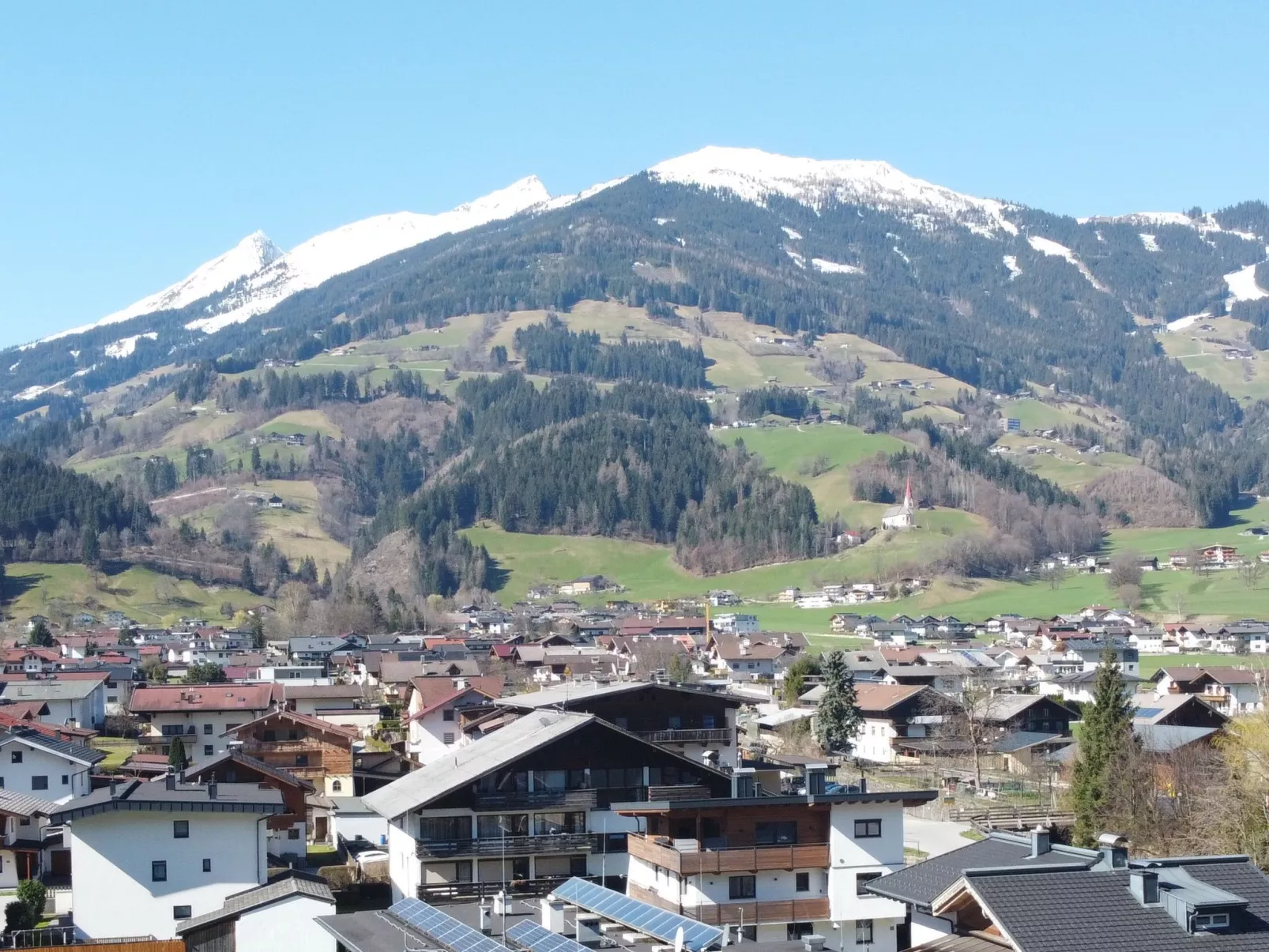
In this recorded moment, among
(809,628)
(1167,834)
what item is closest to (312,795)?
(1167,834)

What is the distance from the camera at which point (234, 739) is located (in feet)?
168

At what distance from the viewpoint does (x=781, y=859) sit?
28.4 m

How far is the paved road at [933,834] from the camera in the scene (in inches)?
1586

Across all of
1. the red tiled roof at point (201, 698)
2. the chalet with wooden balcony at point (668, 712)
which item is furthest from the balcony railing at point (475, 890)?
the red tiled roof at point (201, 698)

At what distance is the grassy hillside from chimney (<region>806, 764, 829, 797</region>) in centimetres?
10789

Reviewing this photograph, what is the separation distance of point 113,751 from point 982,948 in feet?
154

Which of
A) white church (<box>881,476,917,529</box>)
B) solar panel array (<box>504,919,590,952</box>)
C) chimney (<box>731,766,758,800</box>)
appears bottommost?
solar panel array (<box>504,919,590,952</box>)

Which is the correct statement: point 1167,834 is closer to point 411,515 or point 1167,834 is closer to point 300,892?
point 300,892

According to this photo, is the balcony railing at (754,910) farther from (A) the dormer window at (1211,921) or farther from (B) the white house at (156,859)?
(A) the dormer window at (1211,921)

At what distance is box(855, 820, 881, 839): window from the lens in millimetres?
29391

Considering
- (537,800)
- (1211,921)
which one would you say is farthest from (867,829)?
(1211,921)

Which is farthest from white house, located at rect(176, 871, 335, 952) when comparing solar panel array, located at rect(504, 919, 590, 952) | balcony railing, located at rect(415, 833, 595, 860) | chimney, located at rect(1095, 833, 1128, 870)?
chimney, located at rect(1095, 833, 1128, 870)

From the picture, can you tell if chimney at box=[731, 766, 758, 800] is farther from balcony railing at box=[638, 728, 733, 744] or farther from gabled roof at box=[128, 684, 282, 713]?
gabled roof at box=[128, 684, 282, 713]

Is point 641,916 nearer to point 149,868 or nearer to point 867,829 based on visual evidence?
point 867,829
